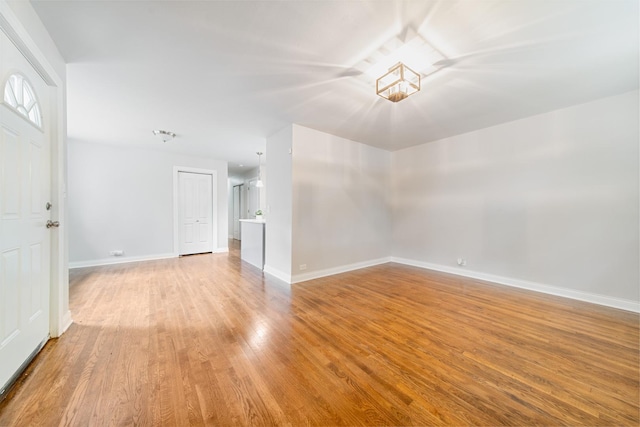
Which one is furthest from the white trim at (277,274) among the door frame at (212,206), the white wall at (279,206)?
Result: the door frame at (212,206)

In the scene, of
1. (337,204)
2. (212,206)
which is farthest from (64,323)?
(212,206)

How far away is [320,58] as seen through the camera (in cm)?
208

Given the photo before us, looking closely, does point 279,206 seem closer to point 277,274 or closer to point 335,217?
point 335,217

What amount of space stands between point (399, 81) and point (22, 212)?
313 cm

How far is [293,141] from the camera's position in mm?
3645

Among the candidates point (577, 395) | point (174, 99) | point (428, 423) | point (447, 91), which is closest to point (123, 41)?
point (174, 99)

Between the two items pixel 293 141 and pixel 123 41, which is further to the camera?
pixel 293 141

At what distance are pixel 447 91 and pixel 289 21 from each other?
2011 millimetres

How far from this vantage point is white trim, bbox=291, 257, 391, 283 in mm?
3719

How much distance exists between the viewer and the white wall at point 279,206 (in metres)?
3.71

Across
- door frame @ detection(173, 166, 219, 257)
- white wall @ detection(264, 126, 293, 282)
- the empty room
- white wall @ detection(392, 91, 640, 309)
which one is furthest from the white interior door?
white wall @ detection(392, 91, 640, 309)

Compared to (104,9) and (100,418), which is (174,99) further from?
(100,418)

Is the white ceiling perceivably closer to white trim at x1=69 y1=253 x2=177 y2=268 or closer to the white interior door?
white trim at x1=69 y1=253 x2=177 y2=268

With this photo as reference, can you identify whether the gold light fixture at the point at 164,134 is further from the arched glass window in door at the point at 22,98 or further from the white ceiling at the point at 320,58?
the arched glass window in door at the point at 22,98
